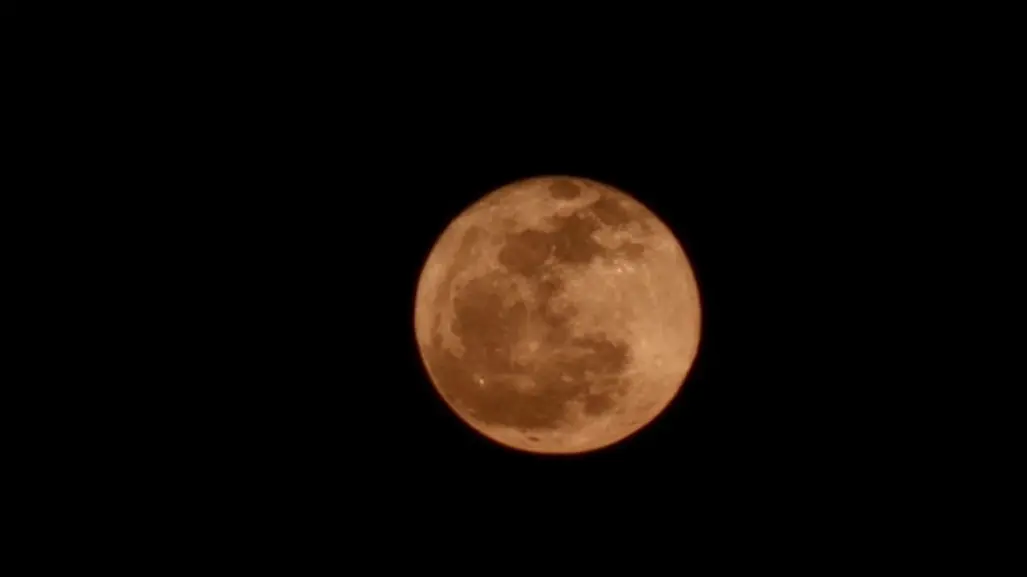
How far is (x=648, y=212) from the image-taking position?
3.49 m

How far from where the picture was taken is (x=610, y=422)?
3.40m

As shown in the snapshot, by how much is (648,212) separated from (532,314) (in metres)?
0.44

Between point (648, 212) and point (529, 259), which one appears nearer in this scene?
point (529, 259)

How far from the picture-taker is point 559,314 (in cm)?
324

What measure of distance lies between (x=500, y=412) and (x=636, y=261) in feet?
1.54

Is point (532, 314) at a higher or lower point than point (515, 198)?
lower

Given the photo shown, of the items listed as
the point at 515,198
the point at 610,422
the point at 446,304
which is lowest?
the point at 610,422

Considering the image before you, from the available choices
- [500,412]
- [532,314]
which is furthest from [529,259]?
[500,412]

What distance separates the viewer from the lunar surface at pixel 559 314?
326 centimetres

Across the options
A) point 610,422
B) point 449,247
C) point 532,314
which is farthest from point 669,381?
point 449,247

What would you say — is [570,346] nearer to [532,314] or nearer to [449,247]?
[532,314]

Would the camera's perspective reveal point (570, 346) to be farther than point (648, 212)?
No

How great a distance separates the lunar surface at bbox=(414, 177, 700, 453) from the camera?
326 centimetres

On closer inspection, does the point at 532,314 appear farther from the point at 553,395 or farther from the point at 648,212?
the point at 648,212
